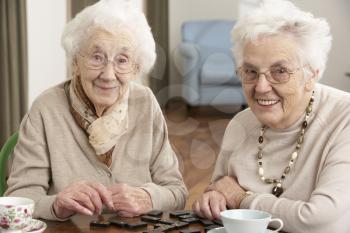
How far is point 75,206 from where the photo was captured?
172 centimetres

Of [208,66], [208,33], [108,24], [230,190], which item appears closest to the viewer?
[230,190]

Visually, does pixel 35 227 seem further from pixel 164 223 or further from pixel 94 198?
pixel 164 223

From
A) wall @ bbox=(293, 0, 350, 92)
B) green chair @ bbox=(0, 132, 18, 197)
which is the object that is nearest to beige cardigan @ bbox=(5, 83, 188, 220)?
green chair @ bbox=(0, 132, 18, 197)

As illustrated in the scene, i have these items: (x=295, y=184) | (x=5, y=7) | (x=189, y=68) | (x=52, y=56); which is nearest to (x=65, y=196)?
(x=295, y=184)

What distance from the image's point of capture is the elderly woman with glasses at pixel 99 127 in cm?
200

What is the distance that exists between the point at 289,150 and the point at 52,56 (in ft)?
10.2

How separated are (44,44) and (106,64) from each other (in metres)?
2.64

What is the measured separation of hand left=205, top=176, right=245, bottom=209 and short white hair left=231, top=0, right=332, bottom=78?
373mm

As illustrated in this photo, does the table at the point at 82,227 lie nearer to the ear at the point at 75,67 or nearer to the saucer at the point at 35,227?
the saucer at the point at 35,227

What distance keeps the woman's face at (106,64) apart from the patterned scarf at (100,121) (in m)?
0.03

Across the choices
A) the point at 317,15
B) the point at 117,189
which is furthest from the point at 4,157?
the point at 317,15

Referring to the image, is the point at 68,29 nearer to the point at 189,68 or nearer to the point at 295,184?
the point at 295,184

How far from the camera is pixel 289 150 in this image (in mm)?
1831

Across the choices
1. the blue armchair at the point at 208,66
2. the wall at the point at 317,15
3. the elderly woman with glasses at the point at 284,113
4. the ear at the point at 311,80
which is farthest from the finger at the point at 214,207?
the wall at the point at 317,15
